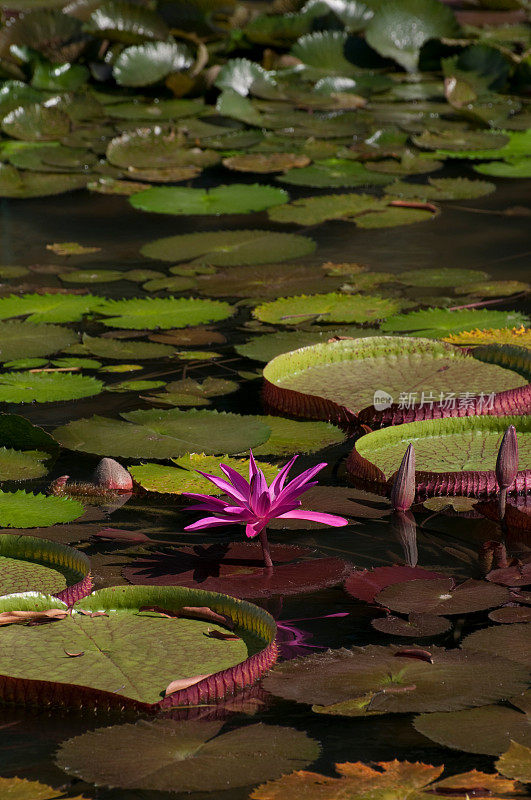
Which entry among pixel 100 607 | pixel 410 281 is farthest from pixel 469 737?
pixel 410 281

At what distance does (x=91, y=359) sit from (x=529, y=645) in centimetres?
240

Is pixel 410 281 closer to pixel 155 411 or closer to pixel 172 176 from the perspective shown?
pixel 155 411

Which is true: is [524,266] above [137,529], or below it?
above

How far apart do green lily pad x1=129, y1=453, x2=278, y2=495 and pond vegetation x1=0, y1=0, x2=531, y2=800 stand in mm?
15

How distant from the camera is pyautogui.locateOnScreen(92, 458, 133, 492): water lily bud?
3250 mm

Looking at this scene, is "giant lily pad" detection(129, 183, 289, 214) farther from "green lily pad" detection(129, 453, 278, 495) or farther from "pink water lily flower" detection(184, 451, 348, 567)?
"pink water lily flower" detection(184, 451, 348, 567)

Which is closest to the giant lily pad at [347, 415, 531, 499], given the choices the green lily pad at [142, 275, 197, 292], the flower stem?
the flower stem

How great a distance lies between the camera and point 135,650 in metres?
2.31

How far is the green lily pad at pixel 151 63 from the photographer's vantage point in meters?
8.93

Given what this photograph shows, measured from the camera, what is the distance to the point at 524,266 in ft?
17.5

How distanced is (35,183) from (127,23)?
2.51m

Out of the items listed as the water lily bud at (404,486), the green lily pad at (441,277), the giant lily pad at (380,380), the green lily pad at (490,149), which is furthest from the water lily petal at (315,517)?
the green lily pad at (490,149)

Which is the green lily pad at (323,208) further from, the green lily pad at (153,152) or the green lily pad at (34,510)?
the green lily pad at (34,510)

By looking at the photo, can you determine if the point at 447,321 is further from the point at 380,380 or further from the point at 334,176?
the point at 334,176
